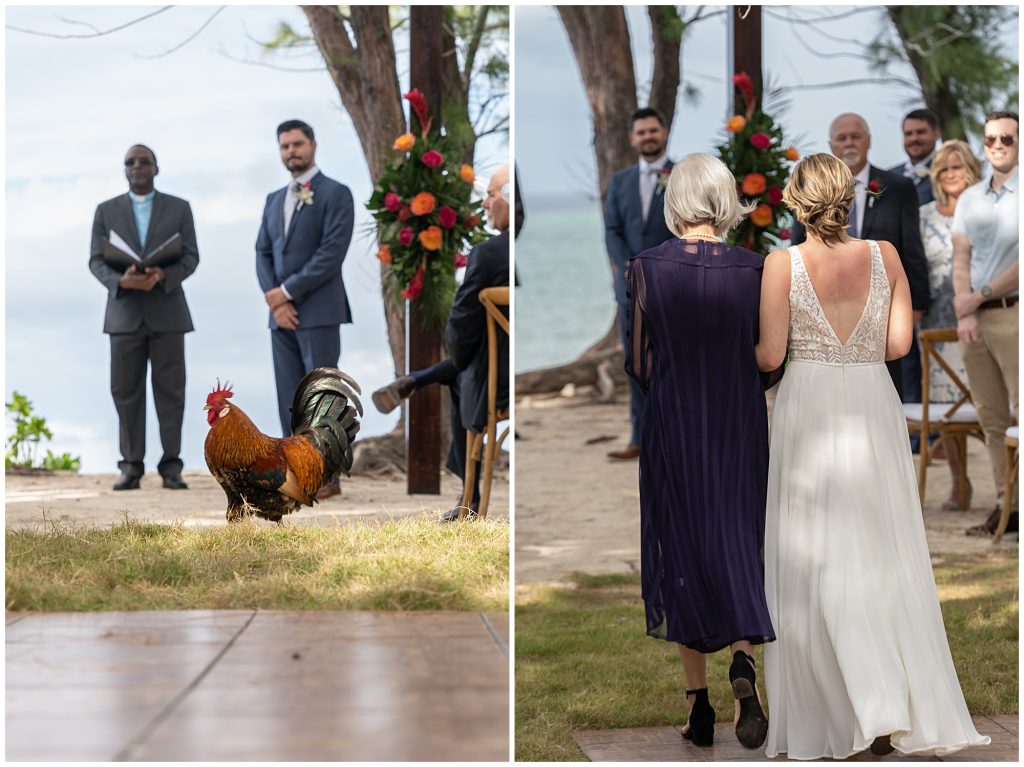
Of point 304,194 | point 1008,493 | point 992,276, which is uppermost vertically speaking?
point 304,194

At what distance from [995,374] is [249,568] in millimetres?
3974

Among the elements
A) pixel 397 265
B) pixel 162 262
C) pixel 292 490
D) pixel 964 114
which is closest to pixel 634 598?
pixel 397 265

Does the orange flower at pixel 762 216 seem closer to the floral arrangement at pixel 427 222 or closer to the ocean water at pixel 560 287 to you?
the floral arrangement at pixel 427 222

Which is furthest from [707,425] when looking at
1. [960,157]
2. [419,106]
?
[960,157]

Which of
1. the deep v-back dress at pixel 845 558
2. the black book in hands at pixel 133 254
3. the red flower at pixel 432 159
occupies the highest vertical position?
the red flower at pixel 432 159

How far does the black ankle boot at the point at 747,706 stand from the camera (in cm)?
340

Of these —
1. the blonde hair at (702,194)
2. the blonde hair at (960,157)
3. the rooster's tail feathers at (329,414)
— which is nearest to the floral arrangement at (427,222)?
the rooster's tail feathers at (329,414)

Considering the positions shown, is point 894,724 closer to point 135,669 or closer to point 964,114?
point 135,669

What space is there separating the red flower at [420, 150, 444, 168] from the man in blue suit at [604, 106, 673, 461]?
8.79 ft

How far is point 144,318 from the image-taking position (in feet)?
12.7

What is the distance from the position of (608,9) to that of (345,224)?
23.6ft

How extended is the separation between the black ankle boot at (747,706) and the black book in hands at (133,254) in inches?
73.2

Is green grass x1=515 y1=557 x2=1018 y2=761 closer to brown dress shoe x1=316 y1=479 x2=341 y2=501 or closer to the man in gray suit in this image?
brown dress shoe x1=316 y1=479 x2=341 y2=501

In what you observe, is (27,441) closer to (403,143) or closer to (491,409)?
(491,409)
